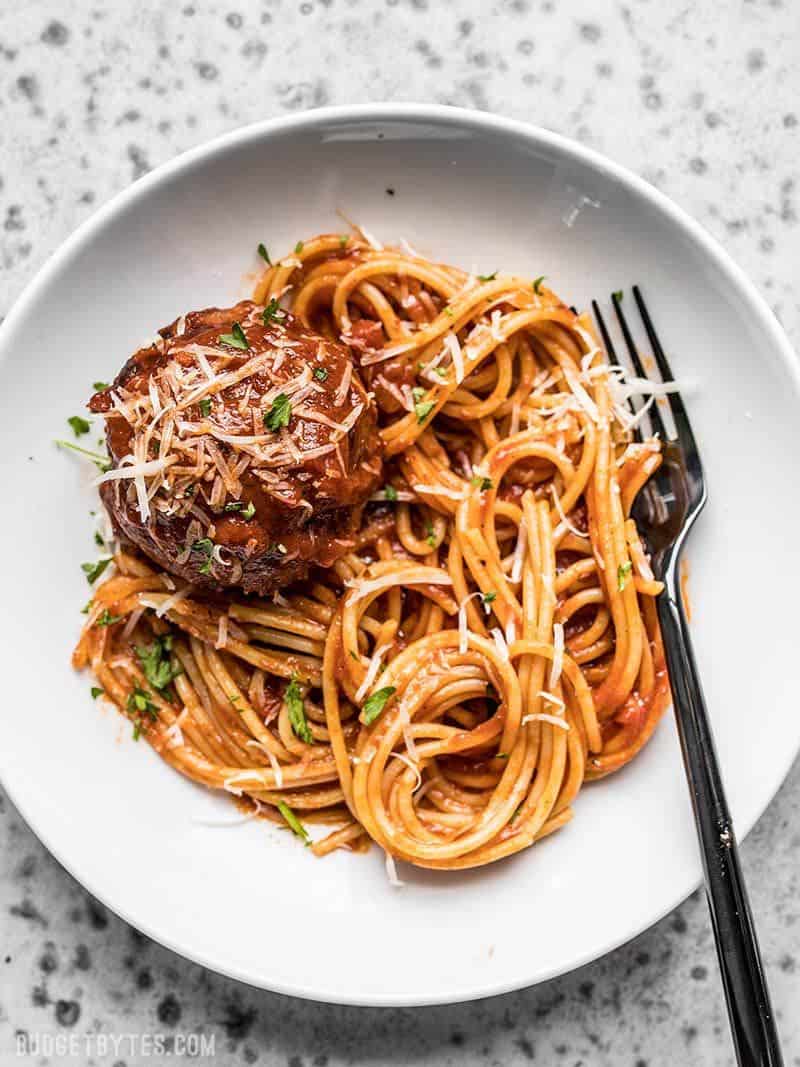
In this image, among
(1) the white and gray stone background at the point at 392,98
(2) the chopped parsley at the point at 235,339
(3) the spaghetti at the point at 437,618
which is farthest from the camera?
(1) the white and gray stone background at the point at 392,98

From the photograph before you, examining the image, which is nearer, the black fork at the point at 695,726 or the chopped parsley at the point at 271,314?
the black fork at the point at 695,726

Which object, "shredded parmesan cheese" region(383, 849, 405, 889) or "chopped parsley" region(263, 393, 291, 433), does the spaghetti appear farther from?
"chopped parsley" region(263, 393, 291, 433)

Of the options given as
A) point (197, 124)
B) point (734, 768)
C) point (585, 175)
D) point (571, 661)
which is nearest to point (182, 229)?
point (197, 124)

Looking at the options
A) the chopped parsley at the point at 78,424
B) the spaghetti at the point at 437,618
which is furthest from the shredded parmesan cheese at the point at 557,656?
the chopped parsley at the point at 78,424

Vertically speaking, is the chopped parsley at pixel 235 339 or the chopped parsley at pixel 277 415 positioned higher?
the chopped parsley at pixel 235 339

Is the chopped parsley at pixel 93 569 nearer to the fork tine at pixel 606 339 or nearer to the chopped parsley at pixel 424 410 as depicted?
the chopped parsley at pixel 424 410

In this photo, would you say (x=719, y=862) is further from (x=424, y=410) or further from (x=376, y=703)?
(x=424, y=410)

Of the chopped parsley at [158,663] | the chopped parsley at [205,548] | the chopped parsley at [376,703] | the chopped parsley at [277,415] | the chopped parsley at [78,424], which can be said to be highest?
the chopped parsley at [277,415]

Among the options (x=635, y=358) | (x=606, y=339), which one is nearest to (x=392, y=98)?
(x=606, y=339)
